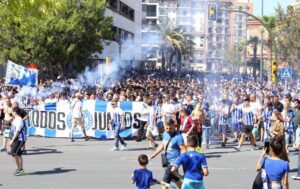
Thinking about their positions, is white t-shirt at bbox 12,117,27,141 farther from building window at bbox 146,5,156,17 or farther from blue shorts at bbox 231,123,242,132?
building window at bbox 146,5,156,17

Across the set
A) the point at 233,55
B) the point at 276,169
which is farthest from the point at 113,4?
the point at 233,55

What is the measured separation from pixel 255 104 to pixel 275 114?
23.8ft

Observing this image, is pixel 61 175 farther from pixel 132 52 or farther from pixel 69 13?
pixel 132 52

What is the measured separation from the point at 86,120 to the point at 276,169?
1488 centimetres

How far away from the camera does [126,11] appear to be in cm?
7250

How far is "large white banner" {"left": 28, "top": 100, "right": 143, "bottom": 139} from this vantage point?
878 inches

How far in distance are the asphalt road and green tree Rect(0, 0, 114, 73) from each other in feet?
57.8

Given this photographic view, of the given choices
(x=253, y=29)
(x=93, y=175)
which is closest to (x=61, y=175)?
(x=93, y=175)

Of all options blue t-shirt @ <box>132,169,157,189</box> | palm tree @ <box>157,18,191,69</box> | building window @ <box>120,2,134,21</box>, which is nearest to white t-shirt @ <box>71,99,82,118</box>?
blue t-shirt @ <box>132,169,157,189</box>

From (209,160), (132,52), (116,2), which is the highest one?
(116,2)

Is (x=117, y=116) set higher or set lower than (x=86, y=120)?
higher

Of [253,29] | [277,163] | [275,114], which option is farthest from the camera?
[253,29]

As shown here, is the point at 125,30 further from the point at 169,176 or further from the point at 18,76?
the point at 169,176

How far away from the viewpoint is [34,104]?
2370cm
